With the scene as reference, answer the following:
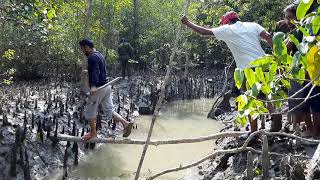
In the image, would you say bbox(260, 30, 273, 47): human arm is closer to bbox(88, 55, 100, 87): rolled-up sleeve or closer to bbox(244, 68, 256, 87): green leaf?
bbox(88, 55, 100, 87): rolled-up sleeve

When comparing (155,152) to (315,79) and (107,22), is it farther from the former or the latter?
(107,22)

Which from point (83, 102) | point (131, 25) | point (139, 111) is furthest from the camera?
point (131, 25)

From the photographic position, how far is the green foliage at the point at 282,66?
1.38m

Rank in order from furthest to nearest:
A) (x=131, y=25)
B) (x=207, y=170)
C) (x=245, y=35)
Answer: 1. (x=131, y=25)
2. (x=207, y=170)
3. (x=245, y=35)

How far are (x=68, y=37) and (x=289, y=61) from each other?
45.3ft

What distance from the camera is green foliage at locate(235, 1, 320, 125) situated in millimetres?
1381

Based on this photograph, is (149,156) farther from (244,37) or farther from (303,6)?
(303,6)

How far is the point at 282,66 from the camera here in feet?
5.22

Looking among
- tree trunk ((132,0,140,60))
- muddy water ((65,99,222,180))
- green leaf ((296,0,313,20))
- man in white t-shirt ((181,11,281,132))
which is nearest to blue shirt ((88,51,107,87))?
man in white t-shirt ((181,11,281,132))

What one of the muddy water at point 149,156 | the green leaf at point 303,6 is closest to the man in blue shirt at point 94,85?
the muddy water at point 149,156

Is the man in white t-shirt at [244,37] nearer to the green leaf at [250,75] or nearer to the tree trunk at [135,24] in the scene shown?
the green leaf at [250,75]

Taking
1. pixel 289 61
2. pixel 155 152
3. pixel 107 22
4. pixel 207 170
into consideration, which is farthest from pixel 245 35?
pixel 107 22

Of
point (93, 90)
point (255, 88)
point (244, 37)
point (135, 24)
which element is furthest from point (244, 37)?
point (135, 24)

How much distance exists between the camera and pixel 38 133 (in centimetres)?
717
